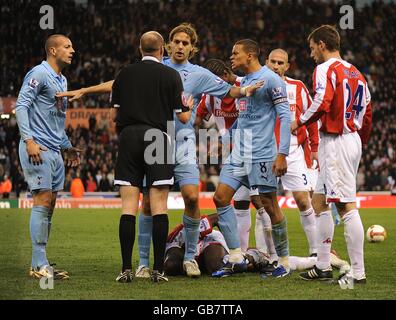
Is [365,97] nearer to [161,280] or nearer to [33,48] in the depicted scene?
[161,280]

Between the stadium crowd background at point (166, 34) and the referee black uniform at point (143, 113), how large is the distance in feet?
61.5

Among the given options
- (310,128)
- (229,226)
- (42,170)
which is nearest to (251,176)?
(229,226)

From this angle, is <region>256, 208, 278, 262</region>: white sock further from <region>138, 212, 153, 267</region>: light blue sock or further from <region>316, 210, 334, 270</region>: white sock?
<region>138, 212, 153, 267</region>: light blue sock

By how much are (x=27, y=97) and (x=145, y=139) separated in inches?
54.8

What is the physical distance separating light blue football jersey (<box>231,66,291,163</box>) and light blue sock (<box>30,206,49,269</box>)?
2.05 meters

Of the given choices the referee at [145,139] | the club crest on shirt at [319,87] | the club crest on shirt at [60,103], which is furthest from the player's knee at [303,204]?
the club crest on shirt at [60,103]

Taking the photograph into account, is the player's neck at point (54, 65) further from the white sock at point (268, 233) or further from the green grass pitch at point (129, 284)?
the white sock at point (268, 233)

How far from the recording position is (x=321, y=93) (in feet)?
24.7

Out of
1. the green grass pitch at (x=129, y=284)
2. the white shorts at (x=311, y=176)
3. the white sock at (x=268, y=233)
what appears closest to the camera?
the green grass pitch at (x=129, y=284)

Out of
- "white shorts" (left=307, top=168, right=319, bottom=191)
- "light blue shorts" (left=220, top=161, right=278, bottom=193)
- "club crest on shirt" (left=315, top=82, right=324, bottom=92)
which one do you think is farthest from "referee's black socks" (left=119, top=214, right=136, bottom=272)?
"white shorts" (left=307, top=168, right=319, bottom=191)

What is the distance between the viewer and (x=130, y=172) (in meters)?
7.55

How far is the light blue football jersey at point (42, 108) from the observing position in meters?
7.99
